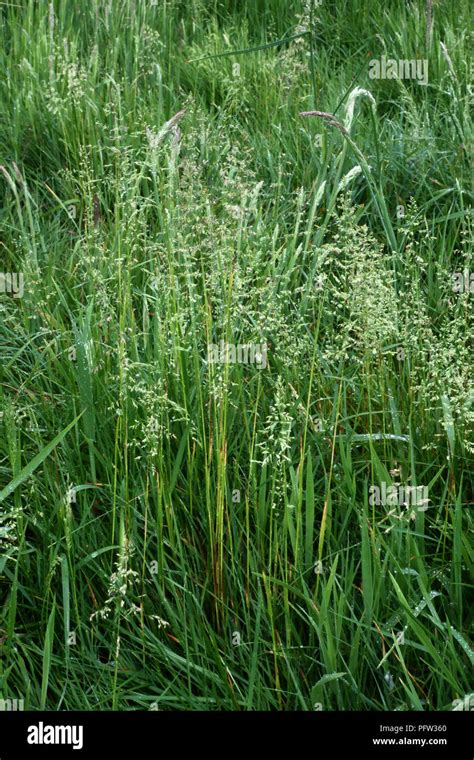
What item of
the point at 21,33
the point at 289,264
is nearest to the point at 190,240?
the point at 289,264

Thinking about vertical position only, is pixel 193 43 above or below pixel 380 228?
above

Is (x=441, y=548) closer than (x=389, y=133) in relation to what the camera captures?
Yes

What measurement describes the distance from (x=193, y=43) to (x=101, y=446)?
230cm

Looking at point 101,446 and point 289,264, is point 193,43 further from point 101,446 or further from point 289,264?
point 101,446

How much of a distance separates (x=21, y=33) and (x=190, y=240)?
2044 millimetres

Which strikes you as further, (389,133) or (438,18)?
(438,18)

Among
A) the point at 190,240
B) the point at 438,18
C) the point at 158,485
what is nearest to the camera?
the point at 158,485

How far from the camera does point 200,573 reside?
197 cm

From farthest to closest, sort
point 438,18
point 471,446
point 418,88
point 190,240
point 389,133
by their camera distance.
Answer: point 438,18, point 418,88, point 389,133, point 190,240, point 471,446

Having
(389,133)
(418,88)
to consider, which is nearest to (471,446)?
(389,133)

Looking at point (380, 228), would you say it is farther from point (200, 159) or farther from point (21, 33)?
point (21, 33)

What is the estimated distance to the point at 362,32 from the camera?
4.04 m

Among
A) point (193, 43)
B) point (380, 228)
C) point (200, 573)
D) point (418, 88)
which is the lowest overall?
point (200, 573)

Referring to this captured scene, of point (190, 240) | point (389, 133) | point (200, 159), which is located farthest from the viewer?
point (389, 133)
